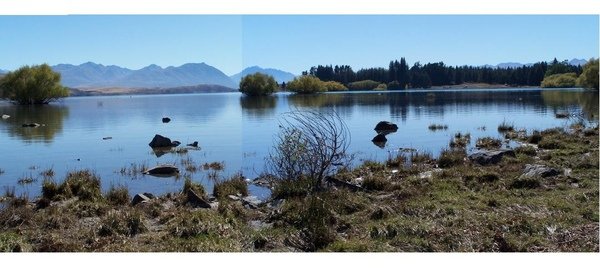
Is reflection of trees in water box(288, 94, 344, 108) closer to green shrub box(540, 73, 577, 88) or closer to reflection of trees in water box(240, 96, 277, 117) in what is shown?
reflection of trees in water box(240, 96, 277, 117)

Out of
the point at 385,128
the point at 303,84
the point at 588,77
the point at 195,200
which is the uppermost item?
the point at 588,77

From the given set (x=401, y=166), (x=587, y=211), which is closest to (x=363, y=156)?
(x=401, y=166)

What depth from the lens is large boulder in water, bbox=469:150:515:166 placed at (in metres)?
13.6

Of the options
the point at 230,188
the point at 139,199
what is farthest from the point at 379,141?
the point at 139,199

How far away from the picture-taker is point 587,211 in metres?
7.70

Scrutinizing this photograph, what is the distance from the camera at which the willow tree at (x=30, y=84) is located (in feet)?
242

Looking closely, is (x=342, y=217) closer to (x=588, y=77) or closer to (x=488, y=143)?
(x=488, y=143)

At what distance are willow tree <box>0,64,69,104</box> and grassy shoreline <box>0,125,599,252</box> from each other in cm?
6919

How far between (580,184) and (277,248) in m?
6.25

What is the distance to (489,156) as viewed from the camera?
45.4 ft

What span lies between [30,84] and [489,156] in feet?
236

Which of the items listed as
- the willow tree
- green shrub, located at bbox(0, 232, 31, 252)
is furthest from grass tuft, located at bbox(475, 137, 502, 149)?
the willow tree

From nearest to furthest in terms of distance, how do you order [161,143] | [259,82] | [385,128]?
1. [161,143]
2. [385,128]
3. [259,82]
